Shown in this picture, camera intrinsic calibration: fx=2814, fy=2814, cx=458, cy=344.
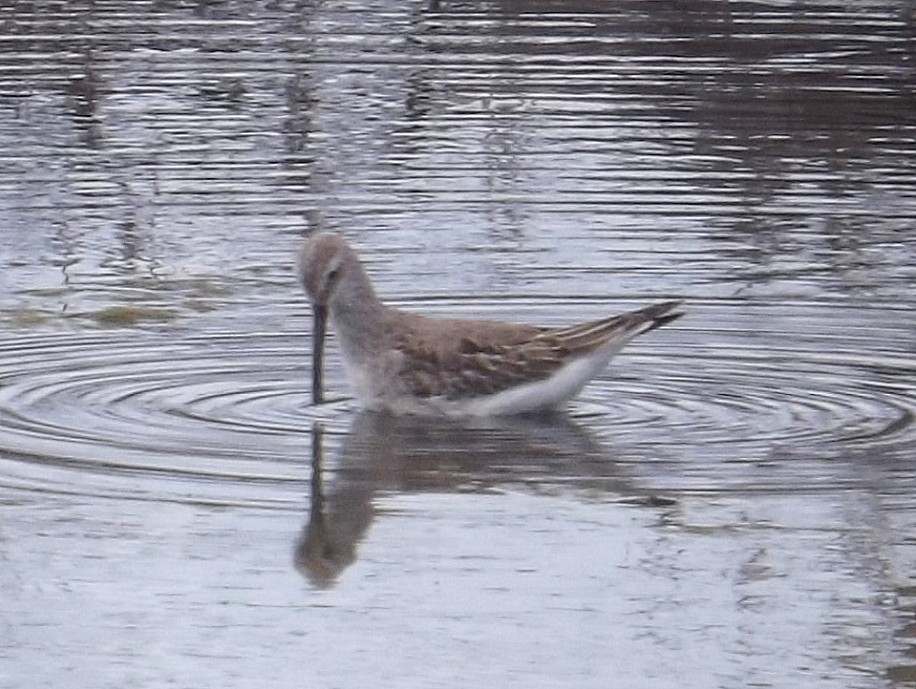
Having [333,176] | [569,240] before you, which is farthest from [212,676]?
[333,176]

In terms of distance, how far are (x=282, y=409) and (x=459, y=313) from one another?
1980mm

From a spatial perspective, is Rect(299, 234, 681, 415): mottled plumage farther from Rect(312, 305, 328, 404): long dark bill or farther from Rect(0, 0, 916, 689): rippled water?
Rect(0, 0, 916, 689): rippled water

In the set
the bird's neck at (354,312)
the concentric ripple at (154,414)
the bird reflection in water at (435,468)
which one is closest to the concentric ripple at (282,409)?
the concentric ripple at (154,414)

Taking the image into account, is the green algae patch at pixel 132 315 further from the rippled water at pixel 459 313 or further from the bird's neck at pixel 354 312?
the bird's neck at pixel 354 312

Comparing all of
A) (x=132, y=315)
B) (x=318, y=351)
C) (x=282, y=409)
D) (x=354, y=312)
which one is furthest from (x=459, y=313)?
(x=282, y=409)

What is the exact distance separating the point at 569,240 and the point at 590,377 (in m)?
3.40

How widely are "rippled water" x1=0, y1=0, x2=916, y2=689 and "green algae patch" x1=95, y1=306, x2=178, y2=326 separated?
0.02 m

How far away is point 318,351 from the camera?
10.8 meters

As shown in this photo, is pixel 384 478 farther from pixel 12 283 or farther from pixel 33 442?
pixel 12 283

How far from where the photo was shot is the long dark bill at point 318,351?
10.8 m

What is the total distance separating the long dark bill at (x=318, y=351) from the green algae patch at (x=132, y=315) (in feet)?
5.03

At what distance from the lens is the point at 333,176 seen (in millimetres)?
15766

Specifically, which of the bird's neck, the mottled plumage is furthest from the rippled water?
the bird's neck

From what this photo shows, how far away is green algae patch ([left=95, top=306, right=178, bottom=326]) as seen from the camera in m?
12.3
